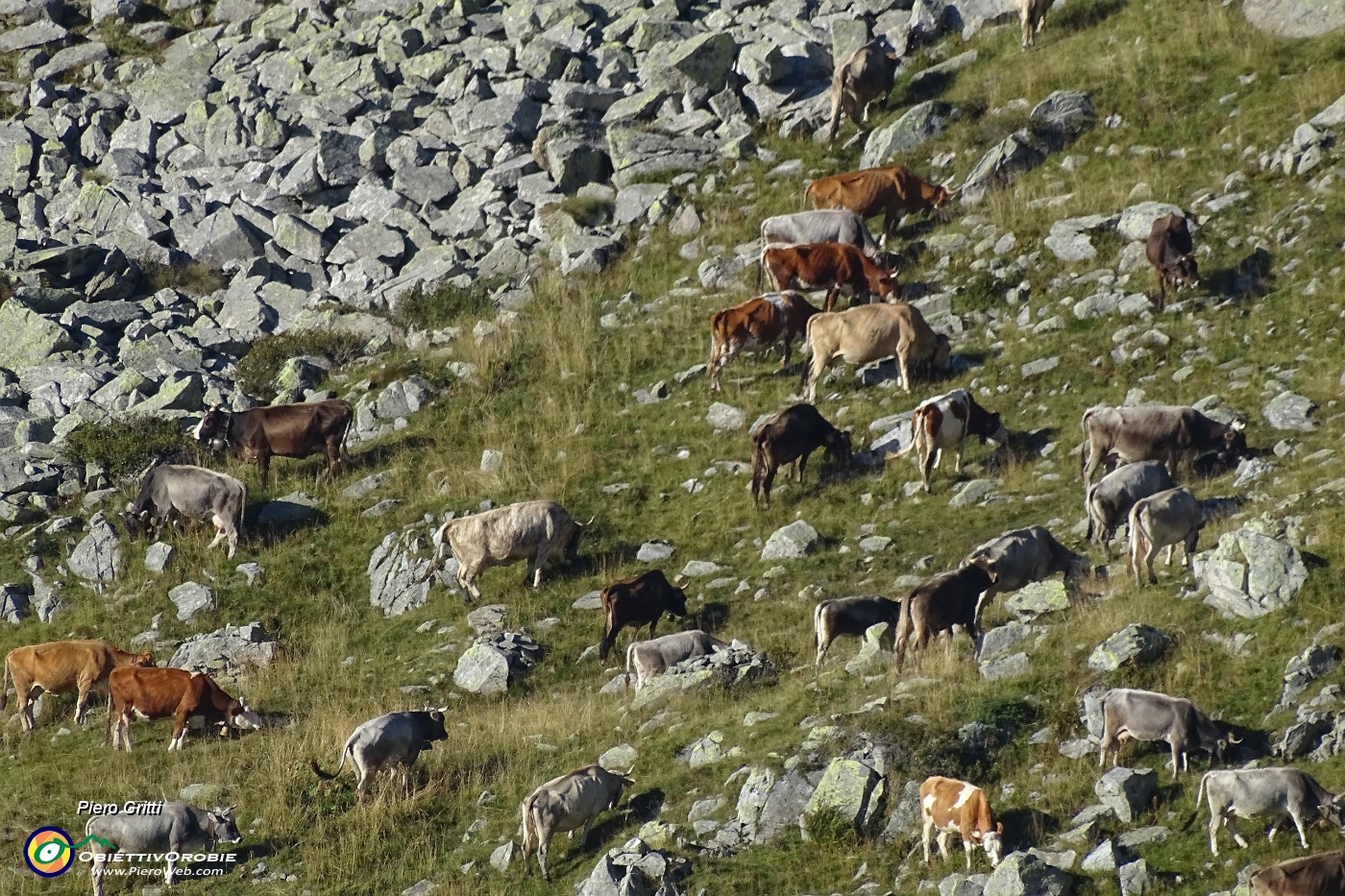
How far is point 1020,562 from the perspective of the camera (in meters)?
18.4

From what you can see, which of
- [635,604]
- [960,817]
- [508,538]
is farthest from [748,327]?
[960,817]

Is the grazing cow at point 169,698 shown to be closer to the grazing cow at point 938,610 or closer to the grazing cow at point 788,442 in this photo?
the grazing cow at point 788,442

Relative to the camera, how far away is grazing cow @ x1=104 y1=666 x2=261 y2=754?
20141mm

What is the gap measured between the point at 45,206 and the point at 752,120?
54.0 ft

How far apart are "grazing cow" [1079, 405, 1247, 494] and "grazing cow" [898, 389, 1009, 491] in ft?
6.28

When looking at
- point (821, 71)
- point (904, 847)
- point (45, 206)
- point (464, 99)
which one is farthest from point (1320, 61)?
point (45, 206)

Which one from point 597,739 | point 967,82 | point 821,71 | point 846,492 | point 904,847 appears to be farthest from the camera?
point 821,71

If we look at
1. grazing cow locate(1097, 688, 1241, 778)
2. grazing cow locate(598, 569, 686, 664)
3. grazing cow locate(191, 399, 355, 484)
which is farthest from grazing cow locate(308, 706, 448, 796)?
grazing cow locate(191, 399, 355, 484)

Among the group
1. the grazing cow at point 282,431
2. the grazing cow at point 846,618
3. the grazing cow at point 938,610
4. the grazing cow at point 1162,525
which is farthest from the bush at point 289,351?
the grazing cow at point 1162,525

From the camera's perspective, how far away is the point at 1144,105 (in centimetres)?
Result: 2997

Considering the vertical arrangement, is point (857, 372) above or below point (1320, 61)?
below

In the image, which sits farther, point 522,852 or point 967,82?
point 967,82

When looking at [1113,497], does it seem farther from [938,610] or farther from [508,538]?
[508,538]

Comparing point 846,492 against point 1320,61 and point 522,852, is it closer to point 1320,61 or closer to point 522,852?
point 522,852
